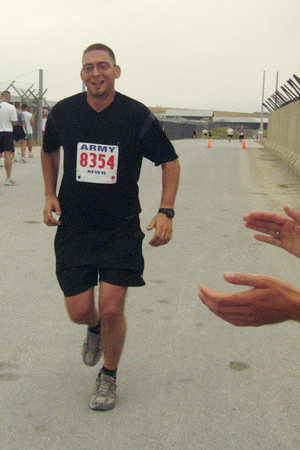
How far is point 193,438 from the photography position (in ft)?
10.8

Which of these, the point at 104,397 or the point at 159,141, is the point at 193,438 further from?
the point at 159,141

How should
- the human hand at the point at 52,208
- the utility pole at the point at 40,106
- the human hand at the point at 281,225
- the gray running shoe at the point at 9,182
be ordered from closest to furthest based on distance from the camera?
1. the human hand at the point at 281,225
2. the human hand at the point at 52,208
3. the gray running shoe at the point at 9,182
4. the utility pole at the point at 40,106

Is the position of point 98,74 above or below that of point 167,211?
above

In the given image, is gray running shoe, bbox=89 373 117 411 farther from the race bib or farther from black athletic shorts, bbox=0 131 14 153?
black athletic shorts, bbox=0 131 14 153

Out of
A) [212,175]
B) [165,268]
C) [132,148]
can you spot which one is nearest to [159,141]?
[132,148]

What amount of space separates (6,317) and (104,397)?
1.65 meters

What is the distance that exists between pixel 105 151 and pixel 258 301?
215 cm

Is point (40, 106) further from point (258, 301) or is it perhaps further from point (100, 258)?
point (258, 301)

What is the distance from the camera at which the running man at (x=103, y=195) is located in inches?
141

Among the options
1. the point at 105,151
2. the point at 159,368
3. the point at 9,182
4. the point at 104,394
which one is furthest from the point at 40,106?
the point at 104,394

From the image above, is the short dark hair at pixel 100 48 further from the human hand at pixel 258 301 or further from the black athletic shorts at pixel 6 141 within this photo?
the black athletic shorts at pixel 6 141

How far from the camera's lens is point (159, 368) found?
13.7 ft

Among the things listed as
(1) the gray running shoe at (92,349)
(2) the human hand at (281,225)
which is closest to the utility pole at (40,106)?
(1) the gray running shoe at (92,349)

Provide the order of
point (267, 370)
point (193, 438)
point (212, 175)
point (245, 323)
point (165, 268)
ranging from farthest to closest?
point (212, 175), point (165, 268), point (267, 370), point (193, 438), point (245, 323)
